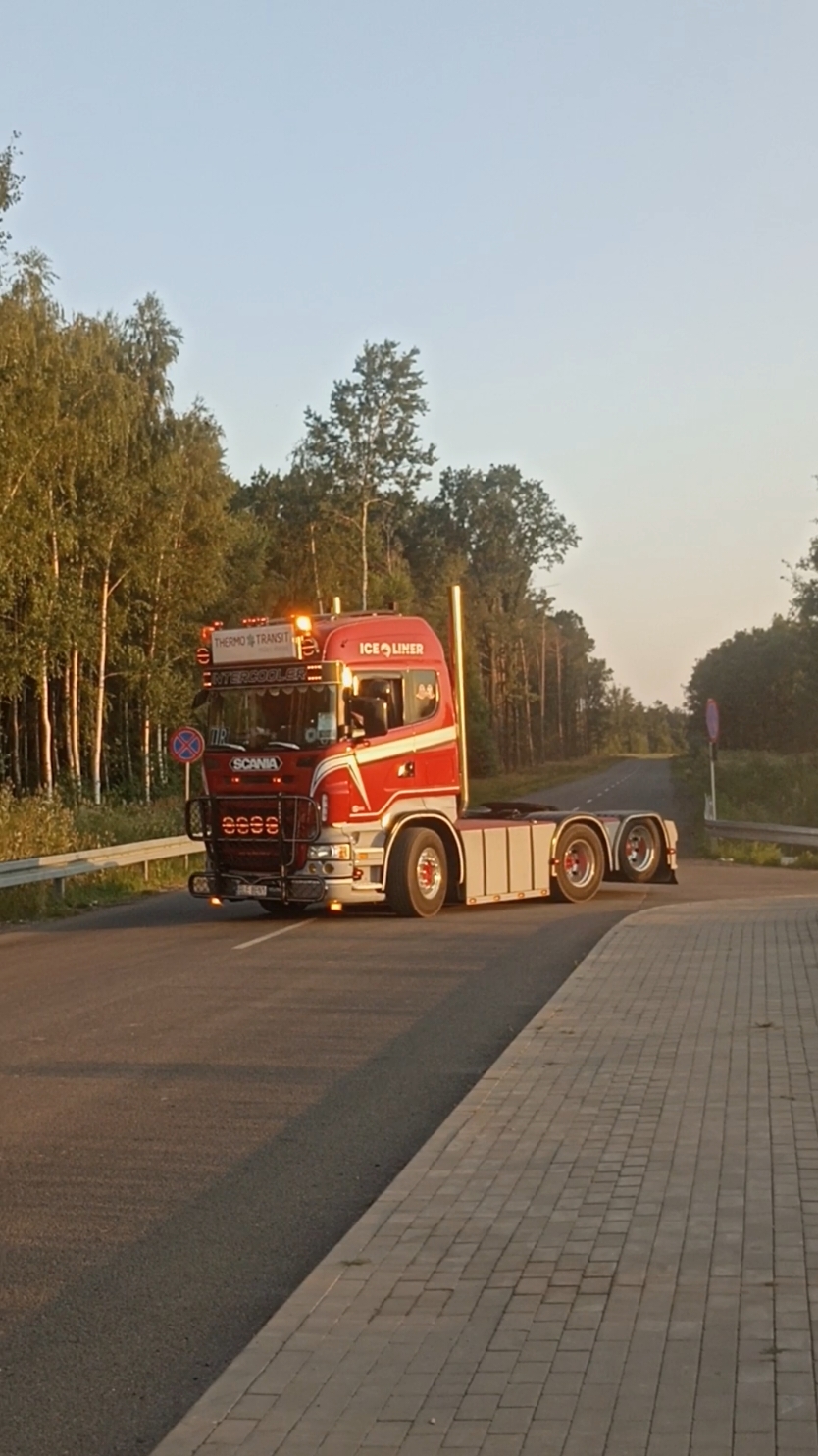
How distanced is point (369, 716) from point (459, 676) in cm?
156

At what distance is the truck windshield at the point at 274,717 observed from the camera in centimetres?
1848

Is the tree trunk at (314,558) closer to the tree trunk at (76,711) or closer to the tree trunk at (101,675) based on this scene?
the tree trunk at (101,675)

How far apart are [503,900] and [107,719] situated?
33297 mm

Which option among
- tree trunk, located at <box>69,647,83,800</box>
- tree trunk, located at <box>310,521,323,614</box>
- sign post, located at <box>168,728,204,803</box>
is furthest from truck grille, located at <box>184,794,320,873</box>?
tree trunk, located at <box>310,521,323,614</box>

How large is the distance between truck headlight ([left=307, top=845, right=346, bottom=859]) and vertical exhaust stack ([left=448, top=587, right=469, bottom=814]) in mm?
2215

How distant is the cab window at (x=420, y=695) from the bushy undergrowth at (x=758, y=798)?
34.0 feet

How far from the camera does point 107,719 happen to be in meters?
52.6

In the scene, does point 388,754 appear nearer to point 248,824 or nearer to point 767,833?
point 248,824

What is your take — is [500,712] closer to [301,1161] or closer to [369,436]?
[369,436]

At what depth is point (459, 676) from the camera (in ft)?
65.1

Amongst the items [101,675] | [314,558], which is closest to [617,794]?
[314,558]

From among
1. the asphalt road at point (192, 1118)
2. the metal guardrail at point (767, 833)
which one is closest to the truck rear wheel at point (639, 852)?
the asphalt road at point (192, 1118)

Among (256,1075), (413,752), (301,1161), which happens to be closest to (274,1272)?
(301,1161)

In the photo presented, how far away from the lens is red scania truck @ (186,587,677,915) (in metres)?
18.3
